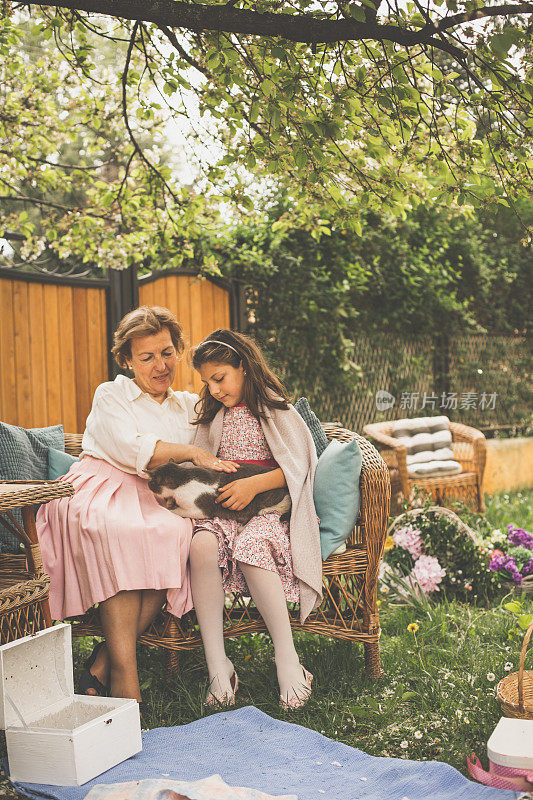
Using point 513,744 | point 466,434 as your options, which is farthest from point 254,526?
point 466,434

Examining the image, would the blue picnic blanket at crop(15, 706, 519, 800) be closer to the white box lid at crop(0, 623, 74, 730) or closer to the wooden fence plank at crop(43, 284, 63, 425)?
the white box lid at crop(0, 623, 74, 730)

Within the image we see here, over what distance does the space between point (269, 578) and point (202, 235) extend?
10.0 ft

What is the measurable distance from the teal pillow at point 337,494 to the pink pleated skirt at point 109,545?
1.62 ft

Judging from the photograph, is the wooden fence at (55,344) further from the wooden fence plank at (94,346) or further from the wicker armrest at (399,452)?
the wicker armrest at (399,452)

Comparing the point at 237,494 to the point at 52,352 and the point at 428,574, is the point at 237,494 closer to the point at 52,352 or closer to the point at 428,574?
the point at 428,574

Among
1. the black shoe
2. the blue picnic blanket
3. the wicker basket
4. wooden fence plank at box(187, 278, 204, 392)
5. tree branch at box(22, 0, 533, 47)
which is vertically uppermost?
tree branch at box(22, 0, 533, 47)

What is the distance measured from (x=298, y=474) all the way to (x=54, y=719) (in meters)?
1.15

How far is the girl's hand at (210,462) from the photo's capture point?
2.68 meters

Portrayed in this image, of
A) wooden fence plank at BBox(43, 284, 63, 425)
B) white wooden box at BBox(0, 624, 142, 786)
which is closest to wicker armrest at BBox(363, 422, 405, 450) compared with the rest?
wooden fence plank at BBox(43, 284, 63, 425)

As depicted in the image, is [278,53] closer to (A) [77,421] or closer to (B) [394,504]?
(A) [77,421]

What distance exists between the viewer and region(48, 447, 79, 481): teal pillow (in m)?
2.97

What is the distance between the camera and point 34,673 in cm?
216

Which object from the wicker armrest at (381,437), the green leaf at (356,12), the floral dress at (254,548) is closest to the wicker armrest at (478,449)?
the wicker armrest at (381,437)

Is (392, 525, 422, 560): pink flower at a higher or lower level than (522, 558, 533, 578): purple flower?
higher
